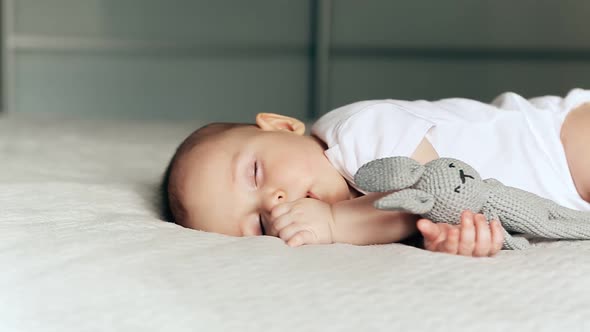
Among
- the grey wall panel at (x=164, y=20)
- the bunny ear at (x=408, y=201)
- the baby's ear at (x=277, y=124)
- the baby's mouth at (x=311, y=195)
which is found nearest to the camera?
the bunny ear at (x=408, y=201)

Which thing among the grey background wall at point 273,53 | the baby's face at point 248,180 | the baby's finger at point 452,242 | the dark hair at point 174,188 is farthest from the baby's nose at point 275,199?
the grey background wall at point 273,53

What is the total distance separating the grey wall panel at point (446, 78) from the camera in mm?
2621

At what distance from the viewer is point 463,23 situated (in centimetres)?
264

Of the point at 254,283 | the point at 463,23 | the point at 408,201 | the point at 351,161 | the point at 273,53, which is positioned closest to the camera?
the point at 254,283

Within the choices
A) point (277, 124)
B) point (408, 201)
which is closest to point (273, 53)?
point (277, 124)

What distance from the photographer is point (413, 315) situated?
61cm

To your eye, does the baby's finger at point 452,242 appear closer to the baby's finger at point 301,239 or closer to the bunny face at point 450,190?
the bunny face at point 450,190

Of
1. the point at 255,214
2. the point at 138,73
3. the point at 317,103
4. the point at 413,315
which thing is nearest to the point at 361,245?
the point at 255,214

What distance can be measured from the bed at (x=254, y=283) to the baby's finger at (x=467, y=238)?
0.10 ft

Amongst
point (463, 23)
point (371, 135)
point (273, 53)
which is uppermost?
point (371, 135)

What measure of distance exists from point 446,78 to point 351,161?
177 centimetres

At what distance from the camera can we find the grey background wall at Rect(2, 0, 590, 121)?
2621 millimetres

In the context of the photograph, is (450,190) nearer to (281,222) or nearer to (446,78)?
(281,222)

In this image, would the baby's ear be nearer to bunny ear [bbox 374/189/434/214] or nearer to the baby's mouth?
the baby's mouth
